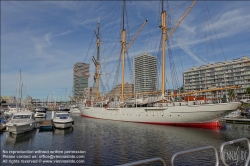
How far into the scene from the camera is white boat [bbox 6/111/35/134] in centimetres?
2798

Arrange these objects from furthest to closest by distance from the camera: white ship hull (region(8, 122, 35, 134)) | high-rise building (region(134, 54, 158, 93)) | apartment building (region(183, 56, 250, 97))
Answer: high-rise building (region(134, 54, 158, 93)) → apartment building (region(183, 56, 250, 97)) → white ship hull (region(8, 122, 35, 134))

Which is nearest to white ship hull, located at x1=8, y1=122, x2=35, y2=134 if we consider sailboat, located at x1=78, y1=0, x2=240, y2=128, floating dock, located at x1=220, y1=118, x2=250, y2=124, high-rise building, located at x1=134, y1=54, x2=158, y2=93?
sailboat, located at x1=78, y1=0, x2=240, y2=128

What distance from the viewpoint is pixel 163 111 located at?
4403 cm

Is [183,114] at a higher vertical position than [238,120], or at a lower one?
higher

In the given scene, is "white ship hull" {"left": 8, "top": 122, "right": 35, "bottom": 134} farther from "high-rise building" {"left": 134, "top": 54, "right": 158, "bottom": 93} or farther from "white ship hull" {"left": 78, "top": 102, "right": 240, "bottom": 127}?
"high-rise building" {"left": 134, "top": 54, "right": 158, "bottom": 93}

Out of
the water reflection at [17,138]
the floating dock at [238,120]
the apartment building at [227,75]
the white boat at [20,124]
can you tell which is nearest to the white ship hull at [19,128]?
the white boat at [20,124]

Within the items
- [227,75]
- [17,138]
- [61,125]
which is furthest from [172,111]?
[227,75]

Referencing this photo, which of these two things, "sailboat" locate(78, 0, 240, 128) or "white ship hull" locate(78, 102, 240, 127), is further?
"sailboat" locate(78, 0, 240, 128)

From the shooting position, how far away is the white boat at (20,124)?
2798 centimetres

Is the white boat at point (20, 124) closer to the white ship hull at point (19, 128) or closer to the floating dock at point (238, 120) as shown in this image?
the white ship hull at point (19, 128)

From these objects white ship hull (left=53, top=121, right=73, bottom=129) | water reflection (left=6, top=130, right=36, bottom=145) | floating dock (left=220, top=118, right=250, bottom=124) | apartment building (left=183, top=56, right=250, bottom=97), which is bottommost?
floating dock (left=220, top=118, right=250, bottom=124)

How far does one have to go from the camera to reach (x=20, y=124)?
28703 mm

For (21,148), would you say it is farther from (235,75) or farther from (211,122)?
(235,75)

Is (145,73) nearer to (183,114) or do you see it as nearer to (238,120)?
(238,120)
